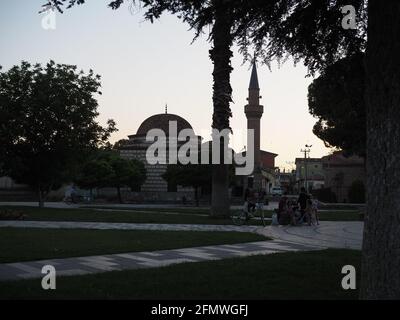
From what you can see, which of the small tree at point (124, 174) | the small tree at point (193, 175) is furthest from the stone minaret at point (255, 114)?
the small tree at point (193, 175)

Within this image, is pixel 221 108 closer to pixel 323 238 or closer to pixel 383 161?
pixel 323 238

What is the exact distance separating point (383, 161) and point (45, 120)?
2997 cm

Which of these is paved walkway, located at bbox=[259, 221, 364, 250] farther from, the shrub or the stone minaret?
the stone minaret

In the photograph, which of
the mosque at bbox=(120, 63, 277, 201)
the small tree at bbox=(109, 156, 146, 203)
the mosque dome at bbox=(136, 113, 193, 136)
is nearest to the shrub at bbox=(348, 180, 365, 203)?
the mosque at bbox=(120, 63, 277, 201)

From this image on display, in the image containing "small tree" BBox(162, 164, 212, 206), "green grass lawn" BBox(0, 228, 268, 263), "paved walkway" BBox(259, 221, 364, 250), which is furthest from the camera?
"small tree" BBox(162, 164, 212, 206)

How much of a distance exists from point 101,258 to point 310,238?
335 inches

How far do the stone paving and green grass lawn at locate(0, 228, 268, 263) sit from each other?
0.58 metres

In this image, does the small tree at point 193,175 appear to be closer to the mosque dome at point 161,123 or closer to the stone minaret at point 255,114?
the mosque dome at point 161,123

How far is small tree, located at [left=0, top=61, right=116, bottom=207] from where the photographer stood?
3331 cm

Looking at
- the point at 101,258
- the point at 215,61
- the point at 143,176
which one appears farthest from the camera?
the point at 143,176

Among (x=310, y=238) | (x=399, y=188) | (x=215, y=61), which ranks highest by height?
(x=215, y=61)
